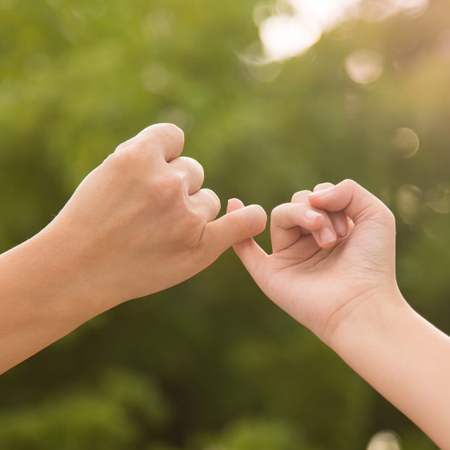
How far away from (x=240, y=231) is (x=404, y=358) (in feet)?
1.58

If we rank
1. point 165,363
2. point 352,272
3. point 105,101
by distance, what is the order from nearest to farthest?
1. point 352,272
2. point 105,101
3. point 165,363

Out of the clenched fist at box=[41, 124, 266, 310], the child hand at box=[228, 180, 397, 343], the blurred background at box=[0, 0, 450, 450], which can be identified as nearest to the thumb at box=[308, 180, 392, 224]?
the child hand at box=[228, 180, 397, 343]

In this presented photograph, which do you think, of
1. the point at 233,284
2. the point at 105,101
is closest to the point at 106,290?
the point at 105,101

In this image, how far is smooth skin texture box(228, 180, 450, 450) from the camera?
129 cm

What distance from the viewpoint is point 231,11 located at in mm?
8250

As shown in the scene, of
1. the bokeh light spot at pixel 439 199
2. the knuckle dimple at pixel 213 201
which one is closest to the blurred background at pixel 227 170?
the bokeh light spot at pixel 439 199

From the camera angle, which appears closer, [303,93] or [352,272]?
[352,272]

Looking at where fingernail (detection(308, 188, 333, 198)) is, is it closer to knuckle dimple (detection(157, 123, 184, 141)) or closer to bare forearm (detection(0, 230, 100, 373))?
knuckle dimple (detection(157, 123, 184, 141))

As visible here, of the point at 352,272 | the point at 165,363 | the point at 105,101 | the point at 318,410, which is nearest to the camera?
the point at 352,272

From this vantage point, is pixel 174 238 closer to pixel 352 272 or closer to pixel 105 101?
pixel 352 272

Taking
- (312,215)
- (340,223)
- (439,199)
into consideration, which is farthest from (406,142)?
(312,215)

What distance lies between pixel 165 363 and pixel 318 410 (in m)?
1.95

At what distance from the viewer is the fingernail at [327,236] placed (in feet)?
4.82

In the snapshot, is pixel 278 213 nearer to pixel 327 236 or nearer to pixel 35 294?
pixel 327 236
